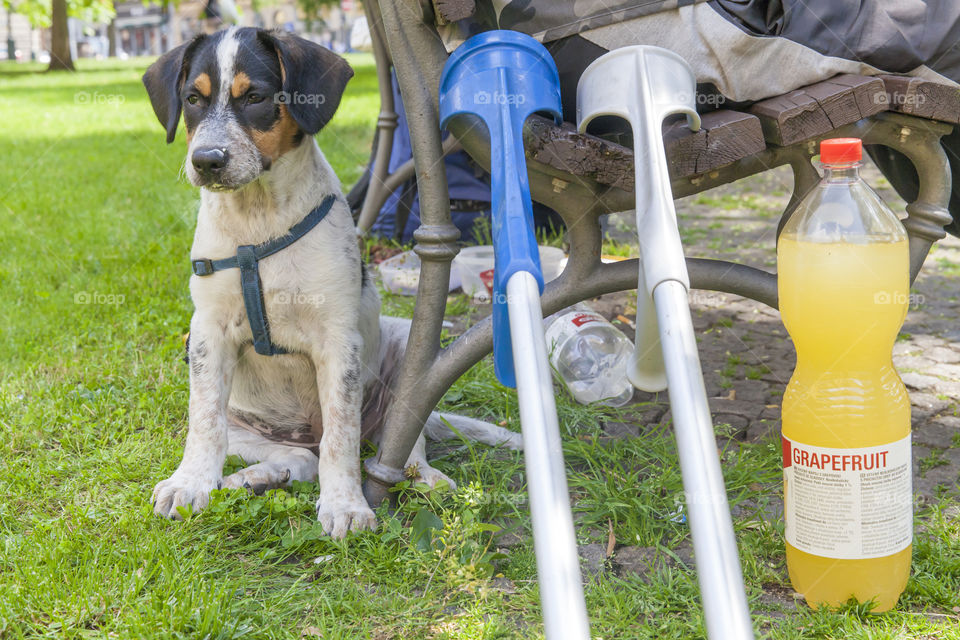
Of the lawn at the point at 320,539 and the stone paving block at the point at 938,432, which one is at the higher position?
the stone paving block at the point at 938,432

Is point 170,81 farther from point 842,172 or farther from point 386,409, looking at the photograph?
point 842,172

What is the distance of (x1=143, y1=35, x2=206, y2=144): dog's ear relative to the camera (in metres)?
2.53

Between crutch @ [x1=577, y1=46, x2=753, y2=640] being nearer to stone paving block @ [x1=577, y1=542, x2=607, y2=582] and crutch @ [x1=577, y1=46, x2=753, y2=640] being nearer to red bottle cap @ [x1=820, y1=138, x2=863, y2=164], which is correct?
red bottle cap @ [x1=820, y1=138, x2=863, y2=164]

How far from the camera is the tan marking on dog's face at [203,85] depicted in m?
2.46

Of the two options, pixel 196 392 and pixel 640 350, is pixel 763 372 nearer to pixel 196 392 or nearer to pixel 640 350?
pixel 640 350

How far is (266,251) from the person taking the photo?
2.45 m

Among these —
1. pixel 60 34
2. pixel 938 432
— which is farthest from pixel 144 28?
pixel 938 432
